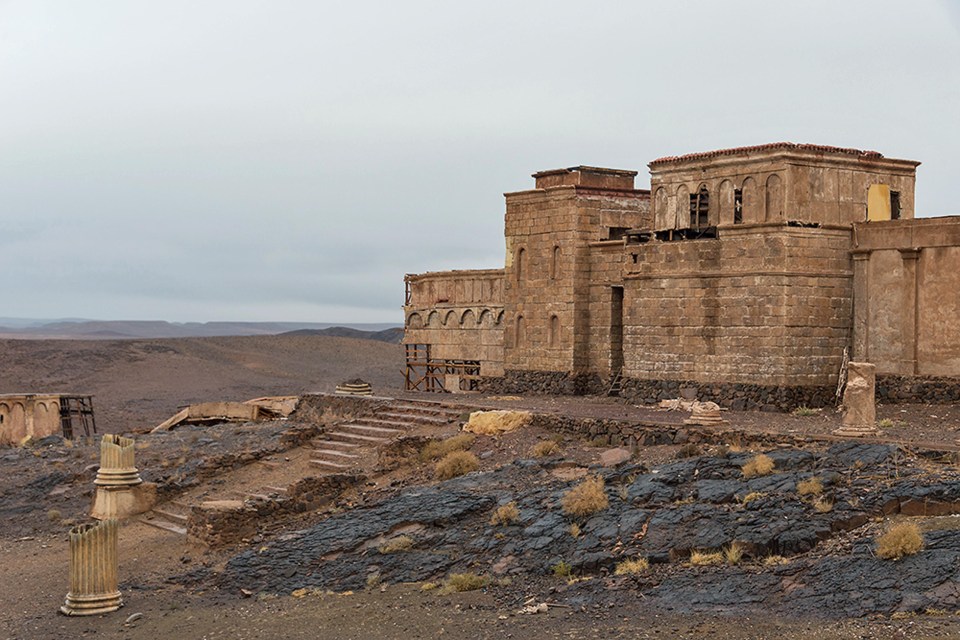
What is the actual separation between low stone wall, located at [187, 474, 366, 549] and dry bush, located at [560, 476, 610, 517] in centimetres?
588

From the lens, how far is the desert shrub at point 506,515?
2109 cm

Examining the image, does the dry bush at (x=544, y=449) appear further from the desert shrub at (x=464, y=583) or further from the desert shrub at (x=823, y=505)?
the desert shrub at (x=823, y=505)

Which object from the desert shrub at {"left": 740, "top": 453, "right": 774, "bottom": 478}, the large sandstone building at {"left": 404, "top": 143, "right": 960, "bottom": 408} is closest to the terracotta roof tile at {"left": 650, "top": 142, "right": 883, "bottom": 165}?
the large sandstone building at {"left": 404, "top": 143, "right": 960, "bottom": 408}

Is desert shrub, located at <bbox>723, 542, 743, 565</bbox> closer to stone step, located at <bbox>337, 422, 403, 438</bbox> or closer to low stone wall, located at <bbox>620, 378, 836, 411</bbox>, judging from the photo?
low stone wall, located at <bbox>620, 378, 836, 411</bbox>

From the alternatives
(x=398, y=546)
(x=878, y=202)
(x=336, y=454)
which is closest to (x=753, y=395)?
(x=878, y=202)

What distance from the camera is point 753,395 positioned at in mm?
28906

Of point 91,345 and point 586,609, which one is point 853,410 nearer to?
point 586,609

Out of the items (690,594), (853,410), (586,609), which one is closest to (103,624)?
(586,609)

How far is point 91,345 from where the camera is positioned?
9400 cm

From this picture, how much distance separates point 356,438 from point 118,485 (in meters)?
5.83

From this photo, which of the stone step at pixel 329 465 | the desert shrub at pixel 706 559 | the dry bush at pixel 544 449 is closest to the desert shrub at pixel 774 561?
the desert shrub at pixel 706 559

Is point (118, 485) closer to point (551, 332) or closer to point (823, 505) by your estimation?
point (551, 332)

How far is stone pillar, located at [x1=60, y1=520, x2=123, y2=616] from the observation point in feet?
64.4

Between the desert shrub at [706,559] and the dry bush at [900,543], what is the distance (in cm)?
225
